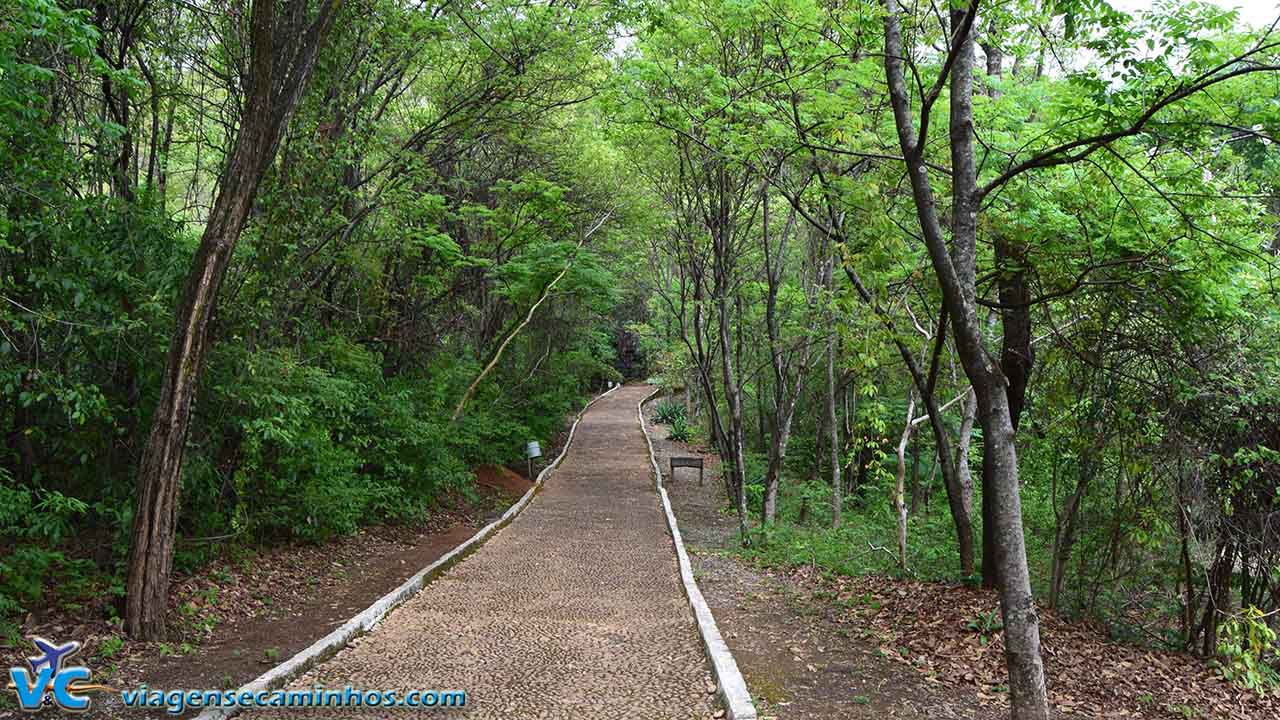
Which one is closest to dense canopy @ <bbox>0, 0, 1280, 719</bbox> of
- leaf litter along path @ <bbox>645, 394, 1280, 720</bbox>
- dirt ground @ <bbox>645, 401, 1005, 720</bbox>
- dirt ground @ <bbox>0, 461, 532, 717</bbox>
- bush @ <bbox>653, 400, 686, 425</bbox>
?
dirt ground @ <bbox>0, 461, 532, 717</bbox>

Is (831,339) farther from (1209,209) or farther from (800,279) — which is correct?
(800,279)

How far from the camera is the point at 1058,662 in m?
6.04

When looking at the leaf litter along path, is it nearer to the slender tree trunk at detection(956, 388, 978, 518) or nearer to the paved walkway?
the paved walkway

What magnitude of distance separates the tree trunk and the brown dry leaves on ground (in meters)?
5.80

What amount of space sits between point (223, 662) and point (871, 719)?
455cm

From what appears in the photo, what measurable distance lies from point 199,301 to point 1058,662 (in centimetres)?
724

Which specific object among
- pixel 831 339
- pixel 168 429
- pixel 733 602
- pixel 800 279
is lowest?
pixel 733 602

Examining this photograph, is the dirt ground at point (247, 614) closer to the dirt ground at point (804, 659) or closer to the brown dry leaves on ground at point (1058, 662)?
the dirt ground at point (804, 659)

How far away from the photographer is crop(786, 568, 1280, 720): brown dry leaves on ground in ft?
18.1

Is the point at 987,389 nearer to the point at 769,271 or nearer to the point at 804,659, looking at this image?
the point at 804,659

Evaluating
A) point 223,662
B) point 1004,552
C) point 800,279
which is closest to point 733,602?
point 1004,552

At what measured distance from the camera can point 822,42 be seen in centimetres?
708

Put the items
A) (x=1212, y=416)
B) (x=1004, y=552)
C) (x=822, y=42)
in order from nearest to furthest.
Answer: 1. (x=1004, y=552)
2. (x=1212, y=416)
3. (x=822, y=42)

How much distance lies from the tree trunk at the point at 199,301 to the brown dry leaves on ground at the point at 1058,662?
228 inches
